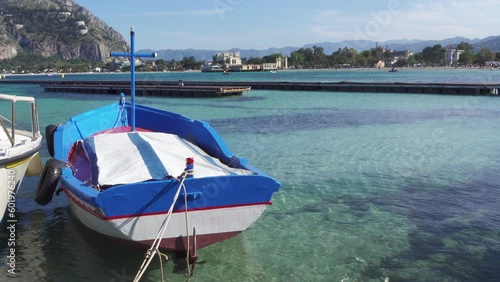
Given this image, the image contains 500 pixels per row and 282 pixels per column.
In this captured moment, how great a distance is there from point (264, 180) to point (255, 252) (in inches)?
65.5

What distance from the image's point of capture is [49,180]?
7.95 m

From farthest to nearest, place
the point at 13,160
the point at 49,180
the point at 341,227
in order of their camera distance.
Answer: the point at 341,227
the point at 13,160
the point at 49,180

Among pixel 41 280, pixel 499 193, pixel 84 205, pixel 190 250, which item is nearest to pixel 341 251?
pixel 190 250

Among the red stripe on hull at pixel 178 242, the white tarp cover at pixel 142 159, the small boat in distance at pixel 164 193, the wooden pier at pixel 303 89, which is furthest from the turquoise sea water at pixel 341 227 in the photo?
the wooden pier at pixel 303 89

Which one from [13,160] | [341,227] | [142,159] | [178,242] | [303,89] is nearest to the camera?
[178,242]

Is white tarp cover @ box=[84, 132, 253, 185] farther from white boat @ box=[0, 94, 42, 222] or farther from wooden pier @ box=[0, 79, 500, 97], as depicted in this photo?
wooden pier @ box=[0, 79, 500, 97]

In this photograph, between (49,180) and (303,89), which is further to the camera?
(303,89)

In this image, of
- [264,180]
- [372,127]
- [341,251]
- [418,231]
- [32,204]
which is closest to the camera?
[264,180]

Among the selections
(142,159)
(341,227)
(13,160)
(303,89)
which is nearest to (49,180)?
(13,160)

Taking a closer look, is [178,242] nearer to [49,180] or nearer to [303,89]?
[49,180]

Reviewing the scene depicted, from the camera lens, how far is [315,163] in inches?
556

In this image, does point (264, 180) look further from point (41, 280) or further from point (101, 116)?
point (101, 116)

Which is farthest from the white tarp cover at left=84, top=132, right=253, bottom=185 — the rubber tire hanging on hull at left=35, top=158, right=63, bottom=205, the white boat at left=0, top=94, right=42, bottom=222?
the white boat at left=0, top=94, right=42, bottom=222

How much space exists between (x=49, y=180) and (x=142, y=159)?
1.78m
